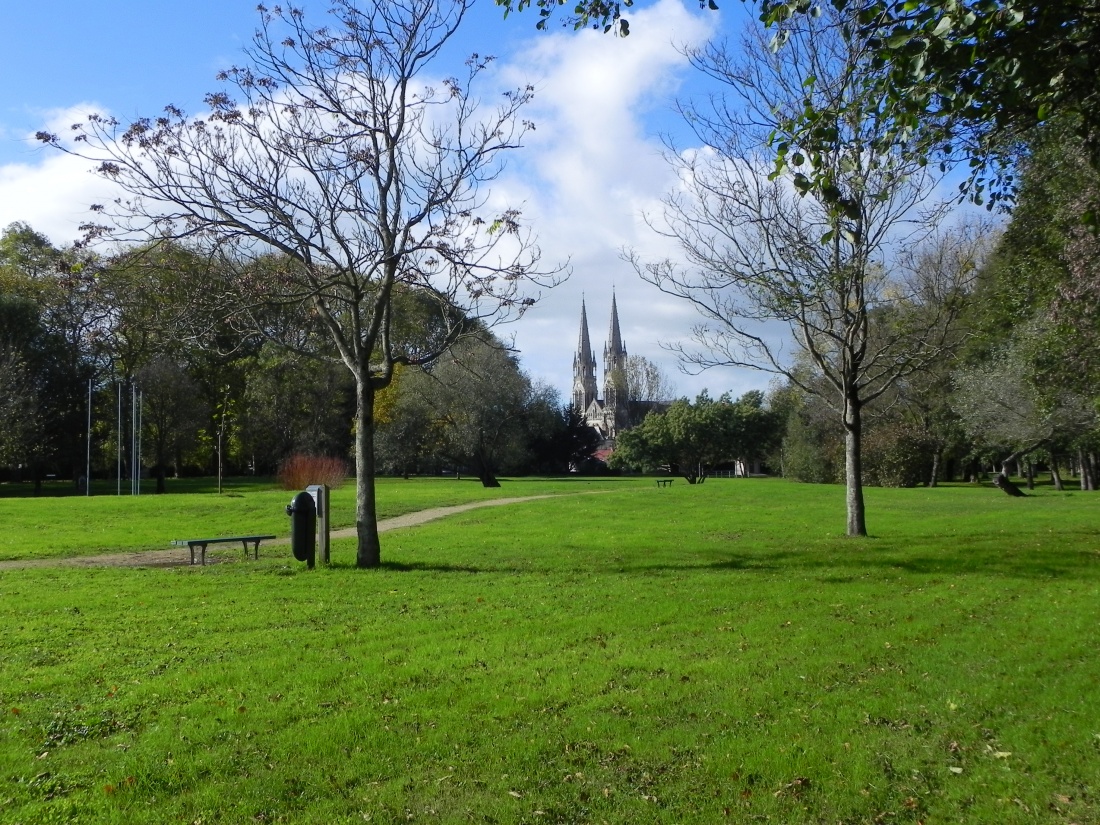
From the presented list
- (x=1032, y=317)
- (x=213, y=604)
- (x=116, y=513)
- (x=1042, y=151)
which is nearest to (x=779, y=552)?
(x=1042, y=151)

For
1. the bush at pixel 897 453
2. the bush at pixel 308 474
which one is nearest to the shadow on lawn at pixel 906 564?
the bush at pixel 308 474

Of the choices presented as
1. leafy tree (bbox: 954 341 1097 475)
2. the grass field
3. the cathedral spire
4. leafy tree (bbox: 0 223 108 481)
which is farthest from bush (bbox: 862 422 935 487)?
the cathedral spire

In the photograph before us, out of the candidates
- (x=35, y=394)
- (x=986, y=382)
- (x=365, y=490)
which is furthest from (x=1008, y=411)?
(x=35, y=394)

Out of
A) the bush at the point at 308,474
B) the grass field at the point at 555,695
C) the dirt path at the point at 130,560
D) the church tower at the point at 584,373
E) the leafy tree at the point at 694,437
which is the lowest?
the grass field at the point at 555,695

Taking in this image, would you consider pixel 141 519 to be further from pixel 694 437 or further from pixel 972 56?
pixel 694 437

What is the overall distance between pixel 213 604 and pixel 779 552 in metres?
8.95

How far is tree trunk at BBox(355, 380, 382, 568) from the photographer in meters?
13.8

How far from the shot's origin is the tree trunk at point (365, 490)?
13805 millimetres

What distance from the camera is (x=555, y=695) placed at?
652 cm

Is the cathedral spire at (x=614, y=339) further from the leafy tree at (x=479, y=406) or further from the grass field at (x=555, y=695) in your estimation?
the grass field at (x=555, y=695)

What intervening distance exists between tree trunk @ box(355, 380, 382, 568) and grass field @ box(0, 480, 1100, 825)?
70 cm

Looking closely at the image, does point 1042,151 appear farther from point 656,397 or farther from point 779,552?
point 656,397

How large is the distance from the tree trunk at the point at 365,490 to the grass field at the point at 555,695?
70cm

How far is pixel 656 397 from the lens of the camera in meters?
99.3
